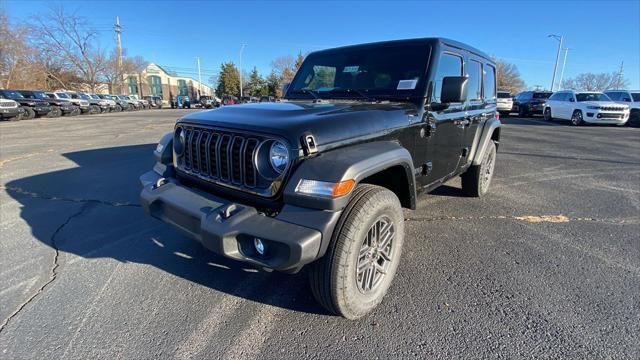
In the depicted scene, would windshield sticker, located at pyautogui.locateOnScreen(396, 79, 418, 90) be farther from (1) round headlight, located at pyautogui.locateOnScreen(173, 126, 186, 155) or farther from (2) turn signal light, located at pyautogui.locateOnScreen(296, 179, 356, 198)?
(1) round headlight, located at pyautogui.locateOnScreen(173, 126, 186, 155)

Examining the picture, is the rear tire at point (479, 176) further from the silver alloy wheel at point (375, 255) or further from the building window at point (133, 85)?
the building window at point (133, 85)

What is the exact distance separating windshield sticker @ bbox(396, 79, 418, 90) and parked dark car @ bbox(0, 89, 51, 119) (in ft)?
78.8

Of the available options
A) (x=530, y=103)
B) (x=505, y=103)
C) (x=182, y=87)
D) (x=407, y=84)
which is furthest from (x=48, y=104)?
(x=182, y=87)

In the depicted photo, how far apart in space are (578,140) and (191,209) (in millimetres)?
12987

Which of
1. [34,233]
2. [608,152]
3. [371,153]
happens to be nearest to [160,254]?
[34,233]

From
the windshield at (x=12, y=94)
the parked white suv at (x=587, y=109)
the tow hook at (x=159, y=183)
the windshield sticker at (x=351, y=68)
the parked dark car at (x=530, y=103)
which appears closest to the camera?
the tow hook at (x=159, y=183)

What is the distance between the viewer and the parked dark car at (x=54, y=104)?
69.9ft

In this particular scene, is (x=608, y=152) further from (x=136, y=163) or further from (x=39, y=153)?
(x=39, y=153)

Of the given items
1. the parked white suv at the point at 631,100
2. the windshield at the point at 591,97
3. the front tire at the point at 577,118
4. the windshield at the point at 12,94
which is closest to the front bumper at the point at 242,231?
the front tire at the point at 577,118

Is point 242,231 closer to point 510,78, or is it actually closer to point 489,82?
point 489,82

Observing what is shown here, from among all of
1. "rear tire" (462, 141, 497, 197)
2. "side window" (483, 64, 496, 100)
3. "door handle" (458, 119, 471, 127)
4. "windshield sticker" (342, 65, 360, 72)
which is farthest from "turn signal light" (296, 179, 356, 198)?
"side window" (483, 64, 496, 100)

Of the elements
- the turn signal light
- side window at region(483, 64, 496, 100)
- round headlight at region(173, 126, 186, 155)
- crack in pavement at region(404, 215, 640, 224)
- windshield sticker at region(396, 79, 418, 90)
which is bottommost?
crack in pavement at region(404, 215, 640, 224)

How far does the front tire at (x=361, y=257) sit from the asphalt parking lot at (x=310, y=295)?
6.7 inches

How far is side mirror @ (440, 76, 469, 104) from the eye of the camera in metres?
2.84
